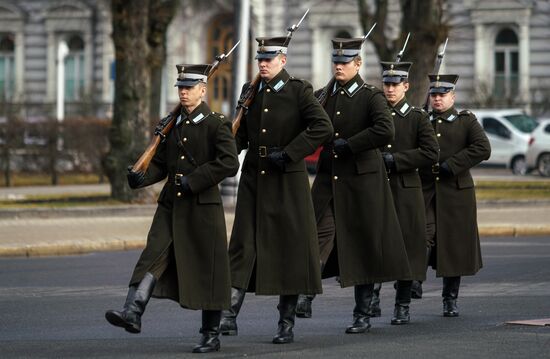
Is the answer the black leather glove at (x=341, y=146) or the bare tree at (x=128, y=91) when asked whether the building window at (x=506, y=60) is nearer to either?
the bare tree at (x=128, y=91)

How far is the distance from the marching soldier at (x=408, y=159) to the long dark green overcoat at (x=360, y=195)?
1.90 feet

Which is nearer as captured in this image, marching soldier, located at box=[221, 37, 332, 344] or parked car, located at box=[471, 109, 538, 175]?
marching soldier, located at box=[221, 37, 332, 344]

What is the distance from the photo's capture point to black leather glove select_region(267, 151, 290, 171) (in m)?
10.8

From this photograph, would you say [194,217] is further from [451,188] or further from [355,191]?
[451,188]

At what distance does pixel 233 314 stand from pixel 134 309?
122cm

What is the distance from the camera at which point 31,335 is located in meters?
11.4

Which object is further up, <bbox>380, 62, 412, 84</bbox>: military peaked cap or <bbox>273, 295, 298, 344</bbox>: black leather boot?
<bbox>380, 62, 412, 84</bbox>: military peaked cap

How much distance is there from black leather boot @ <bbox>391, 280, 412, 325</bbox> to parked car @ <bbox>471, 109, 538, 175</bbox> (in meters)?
27.7

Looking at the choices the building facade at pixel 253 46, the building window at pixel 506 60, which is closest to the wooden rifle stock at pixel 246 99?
the building facade at pixel 253 46

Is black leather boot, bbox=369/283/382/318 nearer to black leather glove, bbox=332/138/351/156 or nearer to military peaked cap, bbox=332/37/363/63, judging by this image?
black leather glove, bbox=332/138/351/156

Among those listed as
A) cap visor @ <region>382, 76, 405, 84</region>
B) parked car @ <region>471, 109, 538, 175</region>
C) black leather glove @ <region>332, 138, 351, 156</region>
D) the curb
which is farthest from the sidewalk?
parked car @ <region>471, 109, 538, 175</region>

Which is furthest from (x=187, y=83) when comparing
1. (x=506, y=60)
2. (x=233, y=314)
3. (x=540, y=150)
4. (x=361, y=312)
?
(x=506, y=60)

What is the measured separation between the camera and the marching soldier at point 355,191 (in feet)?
37.9

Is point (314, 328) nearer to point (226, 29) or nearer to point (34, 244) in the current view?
point (34, 244)
